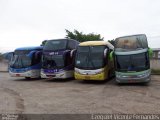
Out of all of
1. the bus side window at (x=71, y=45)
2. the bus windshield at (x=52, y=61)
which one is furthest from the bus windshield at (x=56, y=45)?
the bus windshield at (x=52, y=61)

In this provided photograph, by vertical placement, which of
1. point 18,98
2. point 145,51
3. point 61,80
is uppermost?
point 145,51

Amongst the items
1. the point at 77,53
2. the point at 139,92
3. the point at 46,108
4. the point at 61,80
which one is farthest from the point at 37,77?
the point at 46,108

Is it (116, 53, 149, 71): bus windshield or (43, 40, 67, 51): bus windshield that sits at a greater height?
(43, 40, 67, 51): bus windshield

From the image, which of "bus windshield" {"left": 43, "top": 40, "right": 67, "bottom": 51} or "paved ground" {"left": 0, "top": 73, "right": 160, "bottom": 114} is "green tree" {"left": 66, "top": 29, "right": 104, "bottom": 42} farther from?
"paved ground" {"left": 0, "top": 73, "right": 160, "bottom": 114}

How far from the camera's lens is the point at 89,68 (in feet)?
62.6

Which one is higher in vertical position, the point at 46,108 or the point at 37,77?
the point at 46,108

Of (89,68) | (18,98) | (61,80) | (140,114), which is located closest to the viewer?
(140,114)

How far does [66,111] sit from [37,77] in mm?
13616

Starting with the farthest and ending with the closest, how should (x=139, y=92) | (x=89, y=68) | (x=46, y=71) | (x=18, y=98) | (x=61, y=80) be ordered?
1. (x=61, y=80)
2. (x=46, y=71)
3. (x=89, y=68)
4. (x=139, y=92)
5. (x=18, y=98)

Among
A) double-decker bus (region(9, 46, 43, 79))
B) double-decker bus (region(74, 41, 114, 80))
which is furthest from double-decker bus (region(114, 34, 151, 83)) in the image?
double-decker bus (region(9, 46, 43, 79))

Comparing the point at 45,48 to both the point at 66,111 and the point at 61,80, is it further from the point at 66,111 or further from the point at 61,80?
the point at 66,111

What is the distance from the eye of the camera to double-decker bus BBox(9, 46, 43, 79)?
73.1ft

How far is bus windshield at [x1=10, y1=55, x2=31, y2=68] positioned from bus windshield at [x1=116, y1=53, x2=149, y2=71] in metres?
8.09

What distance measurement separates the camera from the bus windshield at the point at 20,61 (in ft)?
73.5
